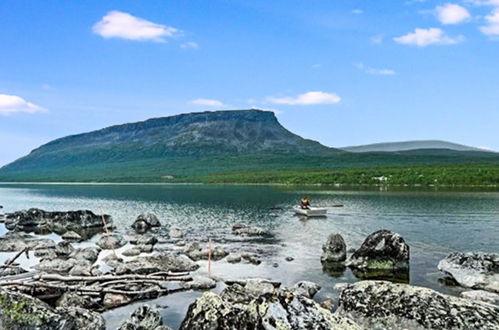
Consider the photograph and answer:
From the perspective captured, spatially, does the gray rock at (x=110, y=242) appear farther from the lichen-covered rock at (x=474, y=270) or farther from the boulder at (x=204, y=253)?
the lichen-covered rock at (x=474, y=270)

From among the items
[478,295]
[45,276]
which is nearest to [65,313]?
[45,276]

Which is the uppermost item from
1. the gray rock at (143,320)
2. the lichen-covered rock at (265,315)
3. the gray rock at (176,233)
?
the lichen-covered rock at (265,315)

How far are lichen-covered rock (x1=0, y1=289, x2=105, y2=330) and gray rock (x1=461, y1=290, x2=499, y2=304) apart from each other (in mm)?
18429

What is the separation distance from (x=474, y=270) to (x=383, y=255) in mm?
6522

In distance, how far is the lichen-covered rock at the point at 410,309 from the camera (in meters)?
18.8

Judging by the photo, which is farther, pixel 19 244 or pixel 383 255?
pixel 19 244

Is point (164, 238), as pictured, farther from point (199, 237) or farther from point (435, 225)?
point (435, 225)

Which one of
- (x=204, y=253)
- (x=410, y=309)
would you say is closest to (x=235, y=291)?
(x=410, y=309)

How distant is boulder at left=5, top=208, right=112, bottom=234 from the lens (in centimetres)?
6450

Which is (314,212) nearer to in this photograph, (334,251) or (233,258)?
(334,251)

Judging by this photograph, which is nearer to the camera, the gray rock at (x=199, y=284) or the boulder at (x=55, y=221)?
the gray rock at (x=199, y=284)

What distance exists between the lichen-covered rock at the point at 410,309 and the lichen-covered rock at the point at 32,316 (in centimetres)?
1077

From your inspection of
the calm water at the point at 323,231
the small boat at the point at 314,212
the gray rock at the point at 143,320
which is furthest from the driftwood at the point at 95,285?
the small boat at the point at 314,212

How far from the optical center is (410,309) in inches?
781
